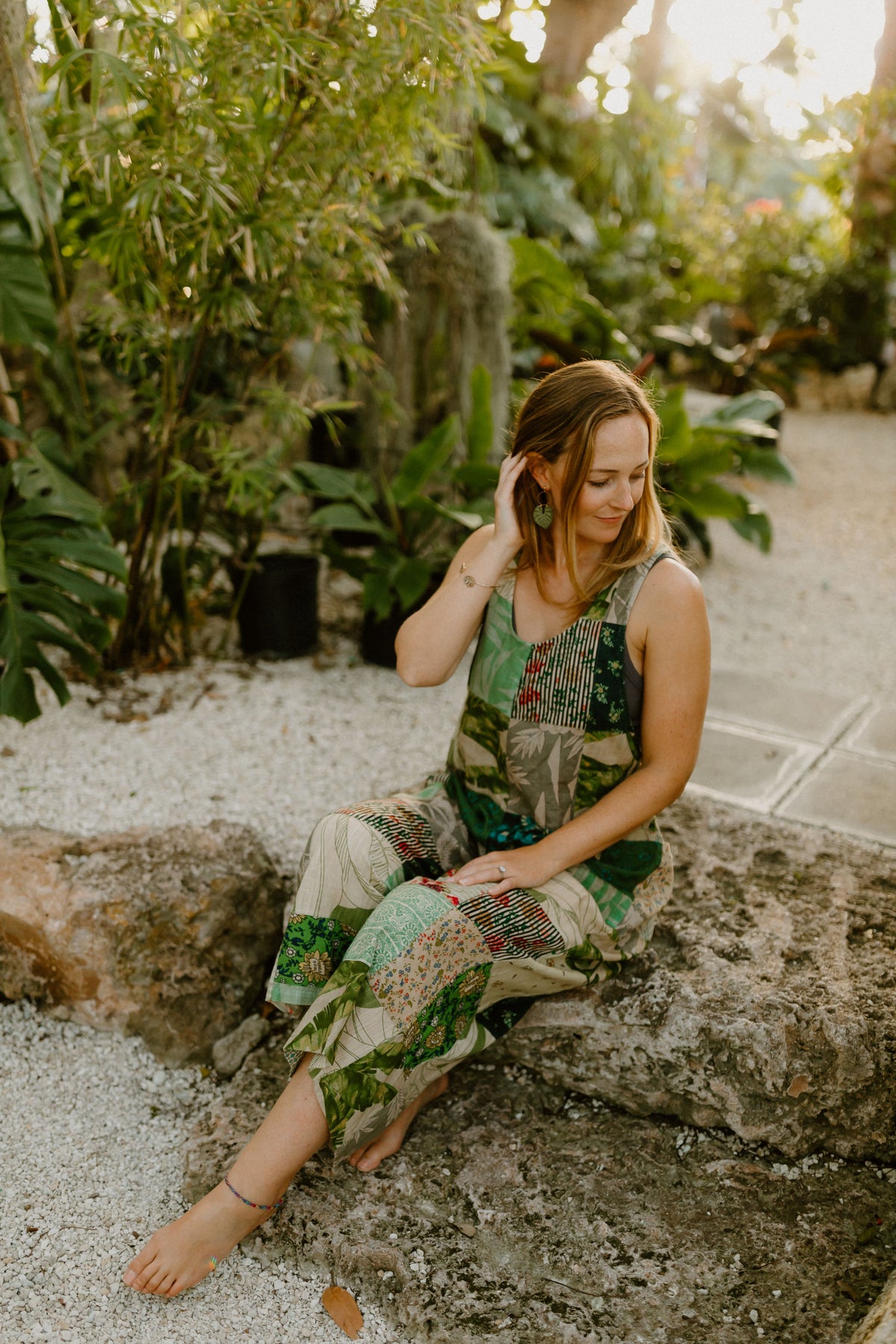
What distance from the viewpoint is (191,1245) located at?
1.41m

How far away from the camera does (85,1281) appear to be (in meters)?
1.46

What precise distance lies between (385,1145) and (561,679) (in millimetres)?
794

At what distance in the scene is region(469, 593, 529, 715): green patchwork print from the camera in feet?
5.49

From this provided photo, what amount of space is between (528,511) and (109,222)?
1554 millimetres

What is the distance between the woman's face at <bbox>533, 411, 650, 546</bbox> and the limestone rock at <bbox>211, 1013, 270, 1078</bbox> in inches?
43.9

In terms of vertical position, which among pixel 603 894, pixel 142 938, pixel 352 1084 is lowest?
pixel 142 938

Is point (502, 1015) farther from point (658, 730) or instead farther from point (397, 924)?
point (658, 730)

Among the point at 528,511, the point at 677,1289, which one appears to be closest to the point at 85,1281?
the point at 677,1289

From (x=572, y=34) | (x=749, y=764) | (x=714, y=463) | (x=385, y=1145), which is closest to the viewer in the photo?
(x=385, y=1145)

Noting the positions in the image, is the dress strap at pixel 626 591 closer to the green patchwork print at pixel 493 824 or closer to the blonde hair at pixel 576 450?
the blonde hair at pixel 576 450

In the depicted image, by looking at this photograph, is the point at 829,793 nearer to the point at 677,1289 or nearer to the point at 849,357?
the point at 677,1289

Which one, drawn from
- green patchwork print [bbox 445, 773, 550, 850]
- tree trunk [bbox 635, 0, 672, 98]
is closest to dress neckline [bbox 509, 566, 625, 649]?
green patchwork print [bbox 445, 773, 550, 850]

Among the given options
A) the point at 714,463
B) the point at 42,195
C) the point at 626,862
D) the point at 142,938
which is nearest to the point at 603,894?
the point at 626,862

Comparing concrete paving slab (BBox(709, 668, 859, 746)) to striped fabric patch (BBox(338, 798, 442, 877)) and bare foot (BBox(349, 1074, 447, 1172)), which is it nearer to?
striped fabric patch (BBox(338, 798, 442, 877))
